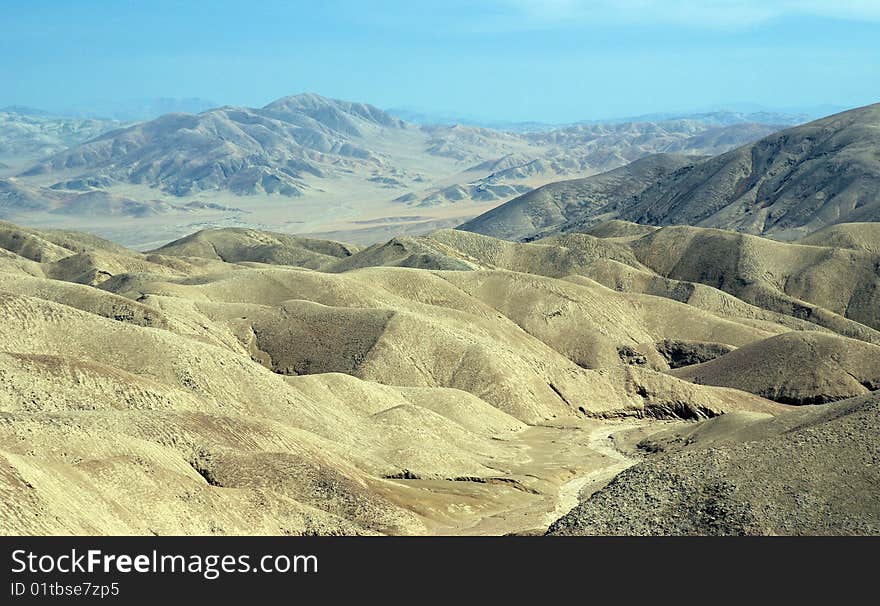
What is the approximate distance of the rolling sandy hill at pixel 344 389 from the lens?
41938 mm

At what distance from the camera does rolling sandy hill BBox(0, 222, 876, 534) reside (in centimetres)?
4194

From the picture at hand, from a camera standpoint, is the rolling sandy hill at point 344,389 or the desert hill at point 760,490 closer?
the desert hill at point 760,490

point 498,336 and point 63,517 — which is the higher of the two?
point 63,517

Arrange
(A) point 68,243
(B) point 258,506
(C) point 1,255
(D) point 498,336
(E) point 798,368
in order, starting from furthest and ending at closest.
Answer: (A) point 68,243, (C) point 1,255, (D) point 498,336, (E) point 798,368, (B) point 258,506

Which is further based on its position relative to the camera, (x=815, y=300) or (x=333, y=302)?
(x=815, y=300)

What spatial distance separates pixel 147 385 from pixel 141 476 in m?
17.1

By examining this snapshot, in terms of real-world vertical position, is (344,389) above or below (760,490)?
below

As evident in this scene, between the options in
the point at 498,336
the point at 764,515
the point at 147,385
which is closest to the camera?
the point at 764,515

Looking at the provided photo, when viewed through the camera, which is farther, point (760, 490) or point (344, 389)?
point (344, 389)

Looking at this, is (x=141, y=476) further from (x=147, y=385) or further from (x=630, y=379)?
(x=630, y=379)

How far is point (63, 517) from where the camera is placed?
34438 mm

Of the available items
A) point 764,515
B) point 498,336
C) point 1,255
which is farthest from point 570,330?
point 1,255

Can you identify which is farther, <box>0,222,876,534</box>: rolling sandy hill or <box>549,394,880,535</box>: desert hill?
<box>0,222,876,534</box>: rolling sandy hill

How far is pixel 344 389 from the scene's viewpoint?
6906cm
